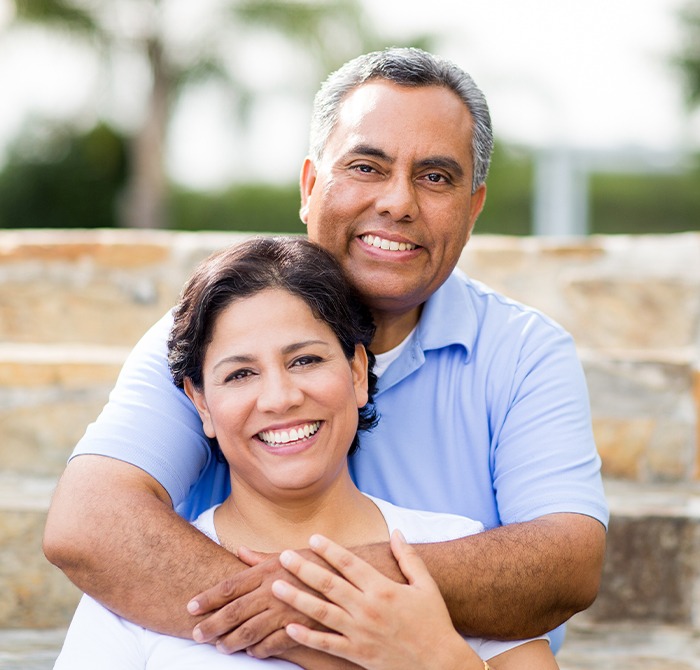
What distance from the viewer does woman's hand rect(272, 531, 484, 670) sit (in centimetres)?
170

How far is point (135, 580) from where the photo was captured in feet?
5.95

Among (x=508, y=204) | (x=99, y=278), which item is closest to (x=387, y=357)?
(x=99, y=278)

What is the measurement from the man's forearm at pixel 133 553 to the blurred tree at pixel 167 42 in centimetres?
1187

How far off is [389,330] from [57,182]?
1217 centimetres

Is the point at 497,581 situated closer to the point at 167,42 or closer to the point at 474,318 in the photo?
the point at 474,318

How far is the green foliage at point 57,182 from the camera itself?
13.6 meters

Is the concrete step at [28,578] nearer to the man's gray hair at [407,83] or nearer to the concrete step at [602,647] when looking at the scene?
the concrete step at [602,647]

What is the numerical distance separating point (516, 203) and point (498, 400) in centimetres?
1197

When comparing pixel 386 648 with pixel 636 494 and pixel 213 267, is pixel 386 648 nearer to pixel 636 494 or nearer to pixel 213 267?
pixel 213 267

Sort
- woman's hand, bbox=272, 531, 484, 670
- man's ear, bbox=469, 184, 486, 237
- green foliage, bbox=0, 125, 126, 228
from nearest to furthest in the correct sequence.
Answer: woman's hand, bbox=272, 531, 484, 670
man's ear, bbox=469, 184, 486, 237
green foliage, bbox=0, 125, 126, 228

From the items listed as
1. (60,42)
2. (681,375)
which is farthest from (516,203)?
(681,375)

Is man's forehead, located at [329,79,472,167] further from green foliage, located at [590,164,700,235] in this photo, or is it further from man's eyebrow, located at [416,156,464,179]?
green foliage, located at [590,164,700,235]

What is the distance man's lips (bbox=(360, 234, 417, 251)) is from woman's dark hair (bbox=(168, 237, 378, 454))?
0.24 metres

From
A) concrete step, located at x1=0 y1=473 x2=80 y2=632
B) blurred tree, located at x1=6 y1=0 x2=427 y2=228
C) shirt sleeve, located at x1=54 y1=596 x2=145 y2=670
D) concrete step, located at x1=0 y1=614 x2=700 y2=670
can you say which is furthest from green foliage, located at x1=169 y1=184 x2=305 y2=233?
shirt sleeve, located at x1=54 y1=596 x2=145 y2=670
